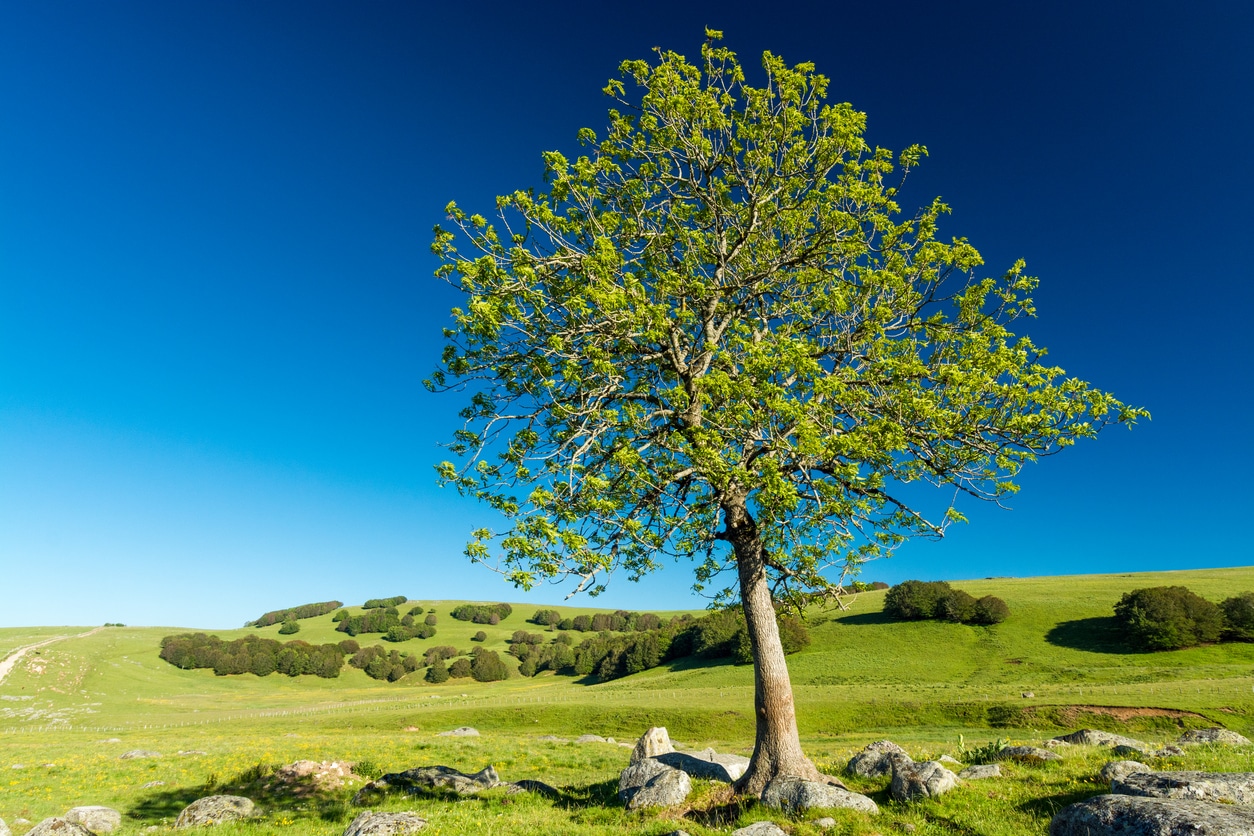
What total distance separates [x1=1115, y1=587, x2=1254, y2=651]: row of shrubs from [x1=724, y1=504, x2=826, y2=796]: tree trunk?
78.2 meters

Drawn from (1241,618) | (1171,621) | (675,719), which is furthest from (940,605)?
(675,719)

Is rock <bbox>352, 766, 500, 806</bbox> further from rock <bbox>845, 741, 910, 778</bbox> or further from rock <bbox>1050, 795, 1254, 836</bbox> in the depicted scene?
rock <bbox>1050, 795, 1254, 836</bbox>

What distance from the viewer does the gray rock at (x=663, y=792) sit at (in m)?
14.5

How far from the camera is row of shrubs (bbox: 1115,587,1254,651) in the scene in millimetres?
67250

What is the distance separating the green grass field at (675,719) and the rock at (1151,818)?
5.95 feet

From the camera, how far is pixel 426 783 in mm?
20125

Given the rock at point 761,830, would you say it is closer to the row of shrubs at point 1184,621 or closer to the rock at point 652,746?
the rock at point 652,746

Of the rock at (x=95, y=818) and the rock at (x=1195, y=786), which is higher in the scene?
the rock at (x=1195, y=786)

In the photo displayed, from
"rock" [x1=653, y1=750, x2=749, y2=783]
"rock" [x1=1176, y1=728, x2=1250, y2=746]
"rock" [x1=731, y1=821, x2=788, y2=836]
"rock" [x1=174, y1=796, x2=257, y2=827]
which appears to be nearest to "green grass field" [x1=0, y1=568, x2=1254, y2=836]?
"rock" [x1=731, y1=821, x2=788, y2=836]

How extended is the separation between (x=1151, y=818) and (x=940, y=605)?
9687cm

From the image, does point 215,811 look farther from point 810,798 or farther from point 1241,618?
point 1241,618

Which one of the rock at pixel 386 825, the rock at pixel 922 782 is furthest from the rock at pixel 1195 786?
the rock at pixel 386 825

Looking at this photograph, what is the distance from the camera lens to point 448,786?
2003 centimetres

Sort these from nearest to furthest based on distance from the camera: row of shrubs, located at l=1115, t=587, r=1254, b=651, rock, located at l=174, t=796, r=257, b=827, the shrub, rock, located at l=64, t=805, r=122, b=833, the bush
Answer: rock, located at l=64, t=805, r=122, b=833 → rock, located at l=174, t=796, r=257, b=827 → the shrub → row of shrubs, located at l=1115, t=587, r=1254, b=651 → the bush
